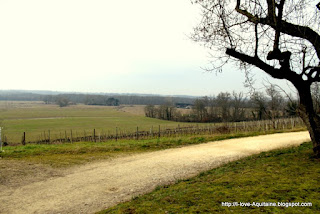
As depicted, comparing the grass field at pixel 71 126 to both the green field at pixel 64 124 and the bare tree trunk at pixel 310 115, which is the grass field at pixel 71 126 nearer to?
the green field at pixel 64 124

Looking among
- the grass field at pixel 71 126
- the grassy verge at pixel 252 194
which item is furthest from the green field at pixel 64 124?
the grassy verge at pixel 252 194

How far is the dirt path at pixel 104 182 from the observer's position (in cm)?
625

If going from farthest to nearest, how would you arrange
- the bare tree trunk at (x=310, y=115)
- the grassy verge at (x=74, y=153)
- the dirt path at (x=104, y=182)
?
1. the grassy verge at (x=74, y=153)
2. the bare tree trunk at (x=310, y=115)
3. the dirt path at (x=104, y=182)

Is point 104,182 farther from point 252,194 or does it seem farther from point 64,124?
point 64,124

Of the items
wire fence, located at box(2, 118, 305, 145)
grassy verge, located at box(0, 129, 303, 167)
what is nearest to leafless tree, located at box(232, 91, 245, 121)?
wire fence, located at box(2, 118, 305, 145)

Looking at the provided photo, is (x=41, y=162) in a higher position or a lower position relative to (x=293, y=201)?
lower

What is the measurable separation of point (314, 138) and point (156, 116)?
77131 mm

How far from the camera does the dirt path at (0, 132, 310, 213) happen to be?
20.5 ft

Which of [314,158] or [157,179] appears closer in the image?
[314,158]

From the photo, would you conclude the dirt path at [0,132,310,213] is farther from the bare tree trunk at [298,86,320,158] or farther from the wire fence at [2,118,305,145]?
the wire fence at [2,118,305,145]

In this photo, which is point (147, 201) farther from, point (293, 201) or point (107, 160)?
point (107, 160)

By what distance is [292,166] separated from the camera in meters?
6.34

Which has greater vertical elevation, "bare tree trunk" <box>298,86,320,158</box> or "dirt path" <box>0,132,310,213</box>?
"bare tree trunk" <box>298,86,320,158</box>

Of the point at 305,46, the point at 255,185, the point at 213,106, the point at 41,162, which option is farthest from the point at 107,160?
the point at 213,106
